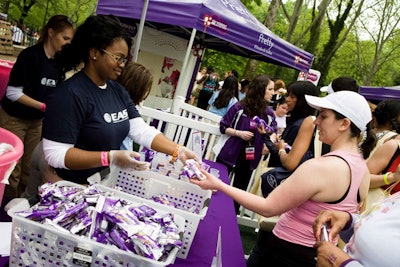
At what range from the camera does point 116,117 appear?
1858mm

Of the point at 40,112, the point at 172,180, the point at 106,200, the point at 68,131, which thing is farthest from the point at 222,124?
the point at 106,200

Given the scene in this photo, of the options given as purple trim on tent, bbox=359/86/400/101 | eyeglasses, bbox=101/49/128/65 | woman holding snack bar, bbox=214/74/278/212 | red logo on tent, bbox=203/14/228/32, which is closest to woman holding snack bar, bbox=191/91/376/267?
eyeglasses, bbox=101/49/128/65

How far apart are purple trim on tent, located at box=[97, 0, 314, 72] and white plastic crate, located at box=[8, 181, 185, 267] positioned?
3.67 metres

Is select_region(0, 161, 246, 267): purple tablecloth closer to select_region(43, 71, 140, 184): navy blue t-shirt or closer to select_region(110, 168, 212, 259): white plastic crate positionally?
select_region(110, 168, 212, 259): white plastic crate

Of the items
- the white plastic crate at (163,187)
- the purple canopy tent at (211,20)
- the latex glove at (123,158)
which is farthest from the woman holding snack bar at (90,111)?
the purple canopy tent at (211,20)

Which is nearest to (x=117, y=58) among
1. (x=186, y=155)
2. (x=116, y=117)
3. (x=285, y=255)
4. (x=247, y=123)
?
(x=116, y=117)

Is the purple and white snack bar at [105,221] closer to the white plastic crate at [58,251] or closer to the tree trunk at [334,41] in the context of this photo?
the white plastic crate at [58,251]

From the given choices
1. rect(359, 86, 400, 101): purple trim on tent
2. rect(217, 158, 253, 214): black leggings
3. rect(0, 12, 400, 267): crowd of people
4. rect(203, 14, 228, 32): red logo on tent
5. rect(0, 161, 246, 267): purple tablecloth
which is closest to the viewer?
rect(0, 12, 400, 267): crowd of people

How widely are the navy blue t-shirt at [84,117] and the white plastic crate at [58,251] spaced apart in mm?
558

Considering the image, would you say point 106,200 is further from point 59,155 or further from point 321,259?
point 321,259

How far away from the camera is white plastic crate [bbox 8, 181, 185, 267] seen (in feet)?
3.44

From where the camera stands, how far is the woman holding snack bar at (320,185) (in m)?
1.61

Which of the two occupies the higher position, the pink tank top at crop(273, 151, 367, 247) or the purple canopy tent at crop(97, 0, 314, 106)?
the purple canopy tent at crop(97, 0, 314, 106)

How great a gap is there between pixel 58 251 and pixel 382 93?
9.25 meters
